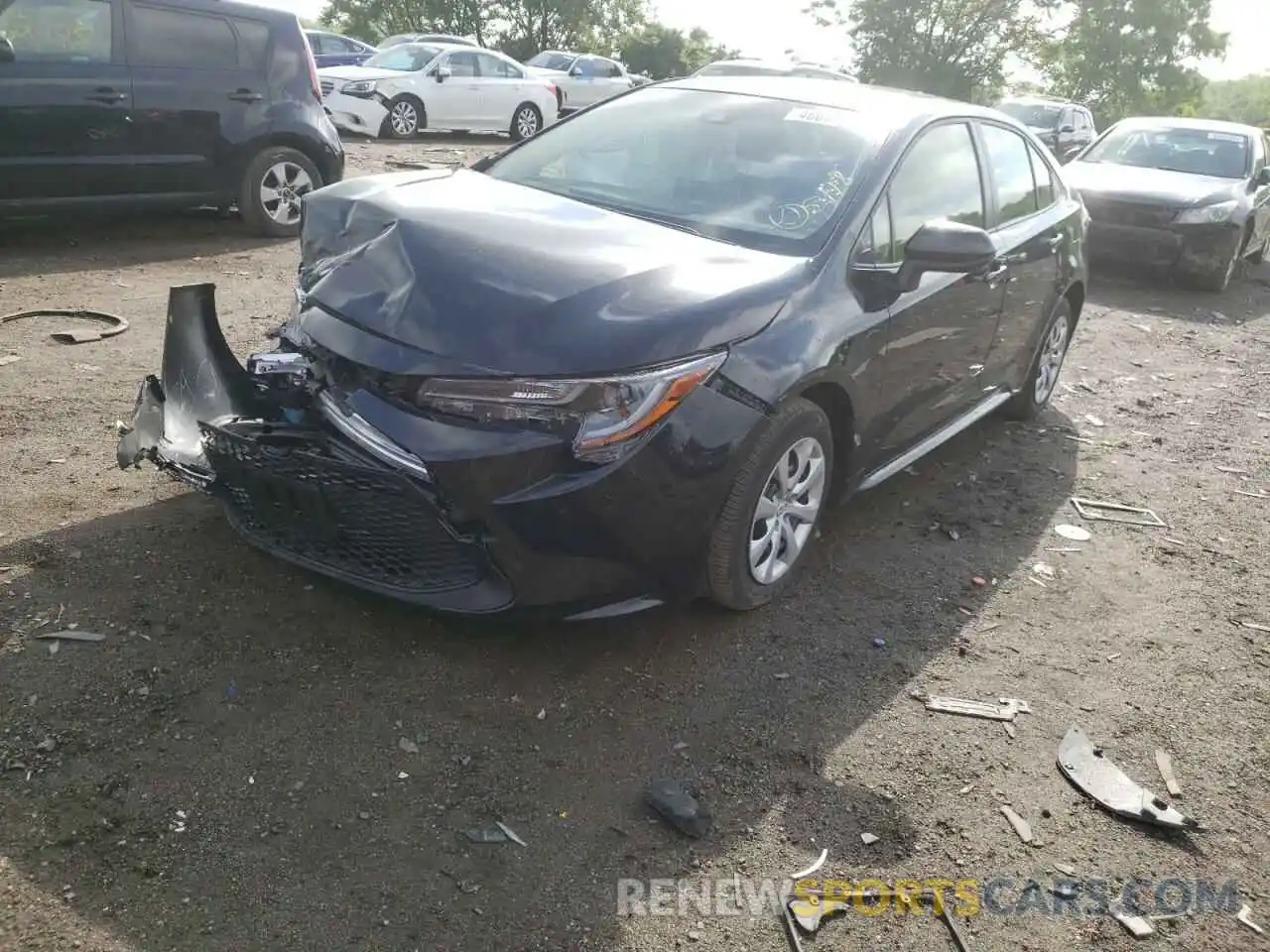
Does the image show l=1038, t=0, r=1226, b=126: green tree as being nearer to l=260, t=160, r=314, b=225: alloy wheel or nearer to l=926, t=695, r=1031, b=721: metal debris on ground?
l=260, t=160, r=314, b=225: alloy wheel

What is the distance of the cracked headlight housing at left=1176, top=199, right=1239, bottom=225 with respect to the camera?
10.1m

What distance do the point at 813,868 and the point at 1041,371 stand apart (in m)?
4.21

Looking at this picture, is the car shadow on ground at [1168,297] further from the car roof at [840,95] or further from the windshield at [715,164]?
the windshield at [715,164]

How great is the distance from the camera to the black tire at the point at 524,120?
1930 cm

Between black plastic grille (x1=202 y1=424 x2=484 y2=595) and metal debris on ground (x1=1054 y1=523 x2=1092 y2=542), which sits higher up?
black plastic grille (x1=202 y1=424 x2=484 y2=595)

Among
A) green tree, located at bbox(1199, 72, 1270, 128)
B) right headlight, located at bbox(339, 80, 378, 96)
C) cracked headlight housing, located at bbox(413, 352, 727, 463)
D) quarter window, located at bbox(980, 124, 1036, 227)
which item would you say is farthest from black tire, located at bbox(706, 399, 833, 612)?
green tree, located at bbox(1199, 72, 1270, 128)

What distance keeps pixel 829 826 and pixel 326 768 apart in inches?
52.3

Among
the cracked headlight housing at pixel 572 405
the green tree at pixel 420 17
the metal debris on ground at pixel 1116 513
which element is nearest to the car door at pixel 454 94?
the metal debris on ground at pixel 1116 513

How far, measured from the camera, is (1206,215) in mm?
10148

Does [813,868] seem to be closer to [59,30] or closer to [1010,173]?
[1010,173]

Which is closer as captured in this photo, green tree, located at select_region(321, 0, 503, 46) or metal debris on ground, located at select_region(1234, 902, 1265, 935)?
metal debris on ground, located at select_region(1234, 902, 1265, 935)

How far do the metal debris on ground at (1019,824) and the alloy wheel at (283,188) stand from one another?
7.28m

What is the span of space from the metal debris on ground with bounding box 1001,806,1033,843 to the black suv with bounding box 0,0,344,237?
725cm

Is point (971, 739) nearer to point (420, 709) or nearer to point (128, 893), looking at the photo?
point (420, 709)
